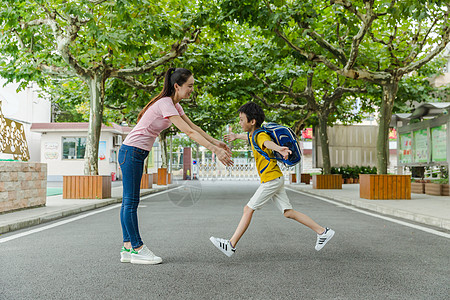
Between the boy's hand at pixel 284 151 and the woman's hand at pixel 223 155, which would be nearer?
the woman's hand at pixel 223 155

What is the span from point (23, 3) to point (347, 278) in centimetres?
1012

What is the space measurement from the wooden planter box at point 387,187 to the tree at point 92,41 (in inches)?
277

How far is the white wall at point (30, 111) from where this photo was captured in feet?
106

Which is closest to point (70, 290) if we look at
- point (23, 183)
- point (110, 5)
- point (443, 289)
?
point (443, 289)

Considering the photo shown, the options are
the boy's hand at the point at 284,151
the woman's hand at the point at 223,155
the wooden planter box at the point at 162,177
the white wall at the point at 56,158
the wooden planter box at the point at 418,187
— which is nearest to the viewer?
the woman's hand at the point at 223,155

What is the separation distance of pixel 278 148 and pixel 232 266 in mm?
1263

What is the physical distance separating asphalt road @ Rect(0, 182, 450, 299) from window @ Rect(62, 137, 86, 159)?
28485 millimetres

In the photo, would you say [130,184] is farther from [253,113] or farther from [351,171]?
[351,171]

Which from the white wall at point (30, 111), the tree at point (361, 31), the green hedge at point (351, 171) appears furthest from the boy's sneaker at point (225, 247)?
the white wall at point (30, 111)

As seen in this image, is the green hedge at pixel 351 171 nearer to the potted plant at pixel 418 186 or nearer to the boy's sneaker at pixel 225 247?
the potted plant at pixel 418 186

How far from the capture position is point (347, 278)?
12.7 feet

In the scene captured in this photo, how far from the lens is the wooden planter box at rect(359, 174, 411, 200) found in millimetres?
12438

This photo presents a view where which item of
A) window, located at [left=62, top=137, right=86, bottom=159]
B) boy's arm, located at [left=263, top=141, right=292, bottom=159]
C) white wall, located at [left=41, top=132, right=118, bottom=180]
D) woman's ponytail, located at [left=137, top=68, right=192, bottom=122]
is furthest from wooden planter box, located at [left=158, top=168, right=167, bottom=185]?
boy's arm, located at [left=263, top=141, right=292, bottom=159]

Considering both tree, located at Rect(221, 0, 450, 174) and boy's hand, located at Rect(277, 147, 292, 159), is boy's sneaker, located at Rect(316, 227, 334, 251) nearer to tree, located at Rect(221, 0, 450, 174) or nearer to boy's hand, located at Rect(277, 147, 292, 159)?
boy's hand, located at Rect(277, 147, 292, 159)
